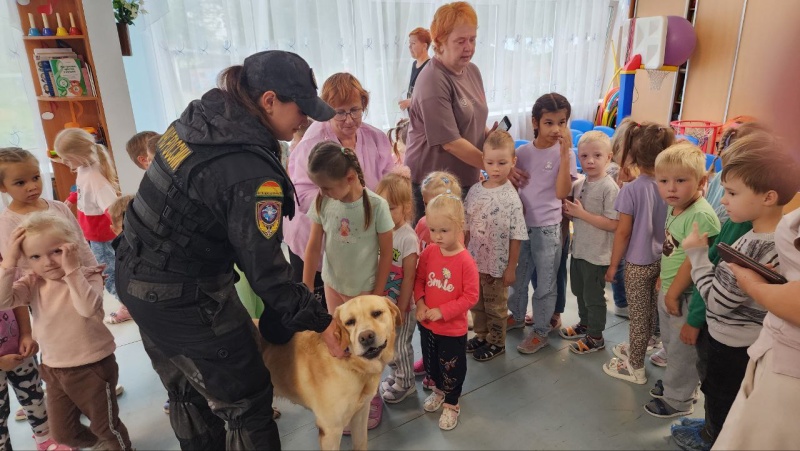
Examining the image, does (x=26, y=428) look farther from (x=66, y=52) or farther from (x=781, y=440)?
(x=66, y=52)

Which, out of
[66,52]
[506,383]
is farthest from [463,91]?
[66,52]

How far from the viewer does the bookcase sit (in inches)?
181

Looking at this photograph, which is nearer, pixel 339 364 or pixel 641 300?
pixel 339 364

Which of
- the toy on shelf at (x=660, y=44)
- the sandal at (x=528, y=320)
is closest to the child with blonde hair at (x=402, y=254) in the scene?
the sandal at (x=528, y=320)

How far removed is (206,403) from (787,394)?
6.34 feet

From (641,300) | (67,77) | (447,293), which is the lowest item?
(641,300)

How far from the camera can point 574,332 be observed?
125 inches

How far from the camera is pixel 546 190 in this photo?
110 inches

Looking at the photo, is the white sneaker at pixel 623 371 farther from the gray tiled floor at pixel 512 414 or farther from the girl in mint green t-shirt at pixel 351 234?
the girl in mint green t-shirt at pixel 351 234

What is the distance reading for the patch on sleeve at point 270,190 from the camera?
4.87 feet

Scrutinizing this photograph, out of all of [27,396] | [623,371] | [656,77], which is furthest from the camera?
[656,77]

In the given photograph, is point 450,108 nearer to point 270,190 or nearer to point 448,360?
point 448,360

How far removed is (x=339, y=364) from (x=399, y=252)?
26.9 inches

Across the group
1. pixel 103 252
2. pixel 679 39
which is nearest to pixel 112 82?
pixel 103 252
